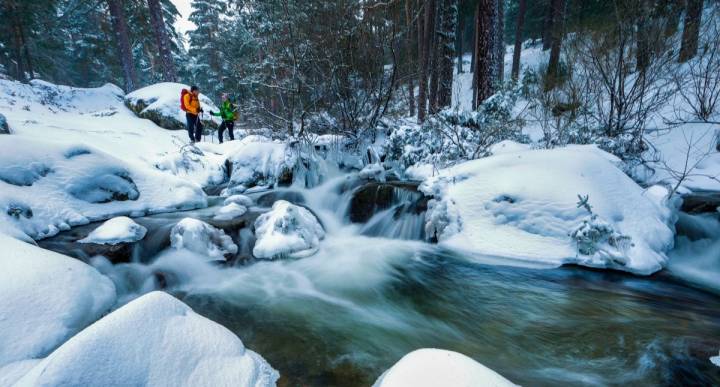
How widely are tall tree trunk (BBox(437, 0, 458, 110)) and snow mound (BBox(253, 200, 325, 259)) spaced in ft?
18.3

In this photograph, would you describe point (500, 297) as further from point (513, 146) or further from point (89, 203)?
point (89, 203)

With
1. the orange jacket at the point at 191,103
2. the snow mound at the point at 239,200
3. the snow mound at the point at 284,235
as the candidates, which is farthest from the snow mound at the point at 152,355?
the orange jacket at the point at 191,103

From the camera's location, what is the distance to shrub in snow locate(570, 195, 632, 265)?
356 centimetres

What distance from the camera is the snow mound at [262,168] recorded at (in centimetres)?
718

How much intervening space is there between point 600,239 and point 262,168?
6381mm

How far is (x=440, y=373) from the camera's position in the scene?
4.51 feet

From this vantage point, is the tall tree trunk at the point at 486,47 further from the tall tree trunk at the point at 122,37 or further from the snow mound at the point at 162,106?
the tall tree trunk at the point at 122,37

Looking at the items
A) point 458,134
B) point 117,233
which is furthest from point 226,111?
point 458,134

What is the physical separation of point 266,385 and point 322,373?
0.63 metres

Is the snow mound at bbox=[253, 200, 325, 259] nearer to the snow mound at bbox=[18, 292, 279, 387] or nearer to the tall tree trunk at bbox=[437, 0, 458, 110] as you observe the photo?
the snow mound at bbox=[18, 292, 279, 387]

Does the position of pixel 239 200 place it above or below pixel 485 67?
below

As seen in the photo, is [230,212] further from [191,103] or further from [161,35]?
[161,35]

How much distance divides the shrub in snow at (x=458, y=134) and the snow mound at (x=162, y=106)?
915cm

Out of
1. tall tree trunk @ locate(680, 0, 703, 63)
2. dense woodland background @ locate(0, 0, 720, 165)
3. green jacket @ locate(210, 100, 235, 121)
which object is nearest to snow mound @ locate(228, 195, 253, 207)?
dense woodland background @ locate(0, 0, 720, 165)
